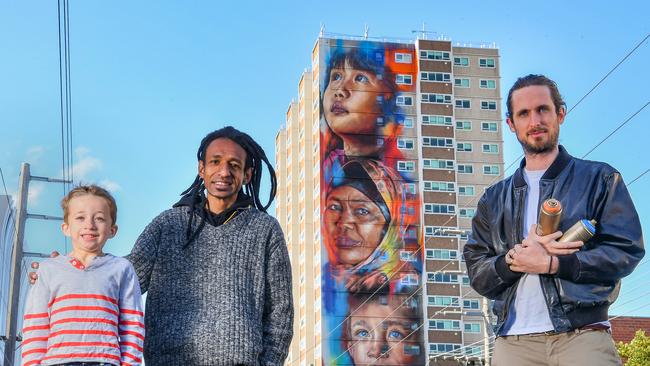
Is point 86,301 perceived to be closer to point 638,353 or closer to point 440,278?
point 638,353

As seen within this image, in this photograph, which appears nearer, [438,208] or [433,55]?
[438,208]

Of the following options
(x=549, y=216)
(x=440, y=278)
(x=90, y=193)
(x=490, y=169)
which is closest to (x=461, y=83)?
(x=490, y=169)

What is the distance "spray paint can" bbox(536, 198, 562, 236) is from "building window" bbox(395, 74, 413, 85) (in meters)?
109

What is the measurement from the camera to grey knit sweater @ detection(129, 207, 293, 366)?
17.0 feet

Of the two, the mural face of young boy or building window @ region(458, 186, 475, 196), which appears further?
building window @ region(458, 186, 475, 196)

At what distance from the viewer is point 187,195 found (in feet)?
18.9

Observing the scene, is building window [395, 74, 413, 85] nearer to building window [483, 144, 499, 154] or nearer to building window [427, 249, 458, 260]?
building window [483, 144, 499, 154]

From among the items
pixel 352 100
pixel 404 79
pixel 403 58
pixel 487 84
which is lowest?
pixel 352 100

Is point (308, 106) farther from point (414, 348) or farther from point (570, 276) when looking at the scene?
point (570, 276)

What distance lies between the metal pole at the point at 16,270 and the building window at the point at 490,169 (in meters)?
92.1

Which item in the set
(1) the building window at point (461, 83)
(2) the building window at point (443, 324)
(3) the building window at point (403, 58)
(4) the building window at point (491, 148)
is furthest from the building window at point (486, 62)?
(2) the building window at point (443, 324)

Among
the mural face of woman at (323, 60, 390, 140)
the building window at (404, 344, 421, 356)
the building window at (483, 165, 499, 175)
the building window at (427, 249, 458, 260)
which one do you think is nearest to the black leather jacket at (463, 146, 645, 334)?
the building window at (404, 344, 421, 356)

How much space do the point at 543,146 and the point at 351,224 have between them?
10513 cm

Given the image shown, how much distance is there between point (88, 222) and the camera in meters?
4.87
